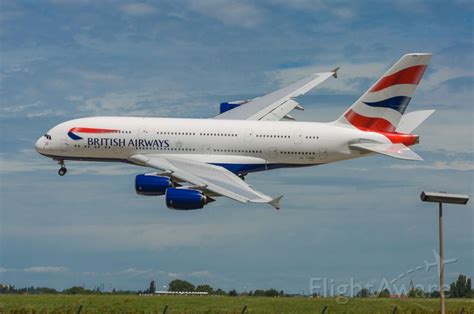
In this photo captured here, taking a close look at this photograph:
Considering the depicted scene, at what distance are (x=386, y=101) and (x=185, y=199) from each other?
2372 centimetres

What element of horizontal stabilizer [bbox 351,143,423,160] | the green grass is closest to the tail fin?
horizontal stabilizer [bbox 351,143,423,160]

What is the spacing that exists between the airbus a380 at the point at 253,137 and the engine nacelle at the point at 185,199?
403 inches

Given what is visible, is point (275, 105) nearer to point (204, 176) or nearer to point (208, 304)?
point (204, 176)

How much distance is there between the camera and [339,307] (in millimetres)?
57094

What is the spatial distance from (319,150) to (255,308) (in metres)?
17.8

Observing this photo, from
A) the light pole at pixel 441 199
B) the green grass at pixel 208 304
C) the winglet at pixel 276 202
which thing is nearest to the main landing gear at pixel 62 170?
the green grass at pixel 208 304

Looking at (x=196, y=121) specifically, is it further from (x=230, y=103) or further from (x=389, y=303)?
(x=389, y=303)

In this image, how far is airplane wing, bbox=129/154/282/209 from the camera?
5300 cm

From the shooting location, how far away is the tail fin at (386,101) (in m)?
68.2

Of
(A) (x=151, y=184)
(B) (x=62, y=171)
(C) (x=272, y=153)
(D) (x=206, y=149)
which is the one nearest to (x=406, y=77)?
(C) (x=272, y=153)

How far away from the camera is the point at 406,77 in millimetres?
68188

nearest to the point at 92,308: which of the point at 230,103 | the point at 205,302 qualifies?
the point at 205,302

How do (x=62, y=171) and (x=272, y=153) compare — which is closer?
(x=272, y=153)

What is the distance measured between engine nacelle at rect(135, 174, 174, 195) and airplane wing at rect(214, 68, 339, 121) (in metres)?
17.5
